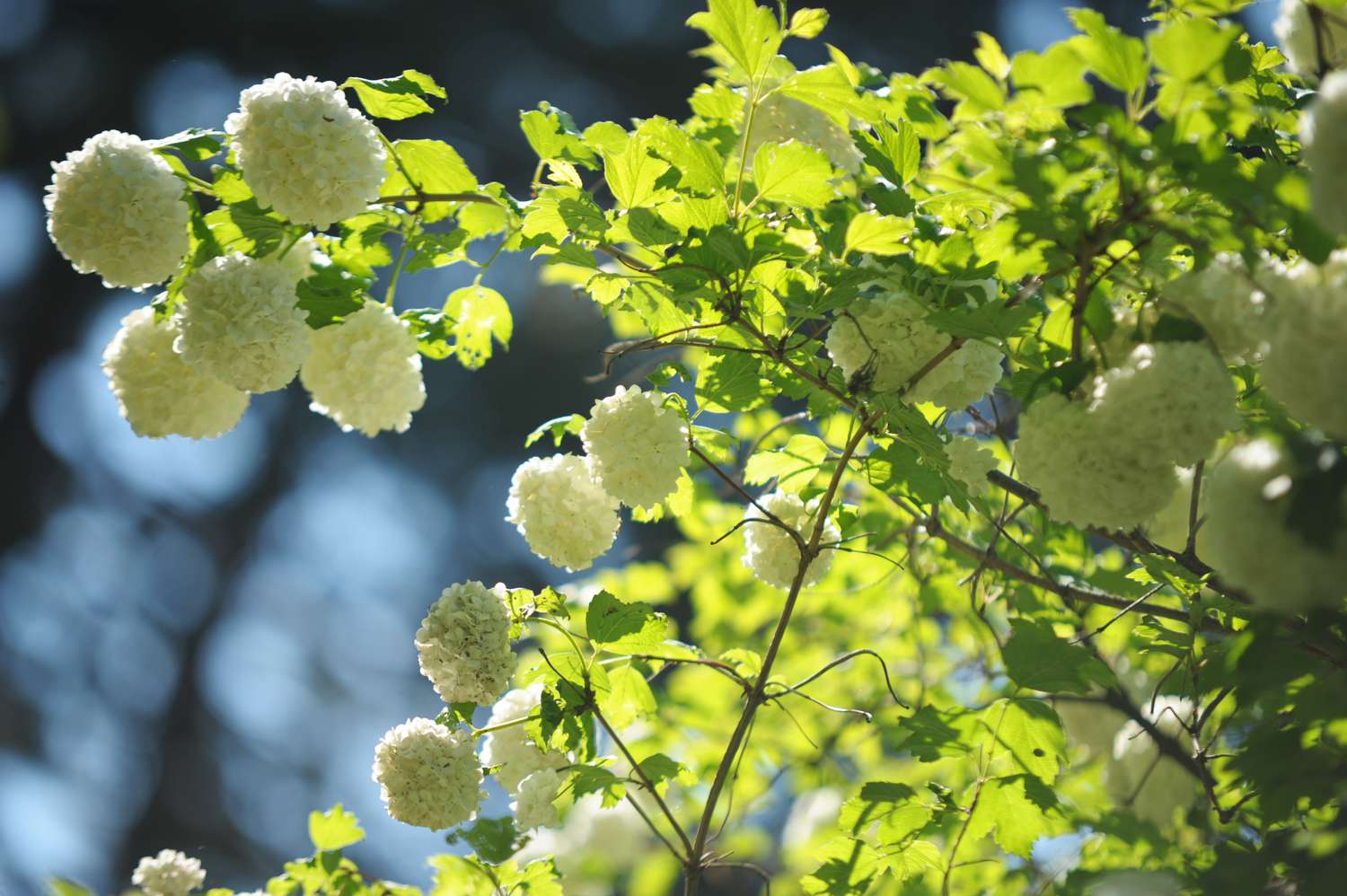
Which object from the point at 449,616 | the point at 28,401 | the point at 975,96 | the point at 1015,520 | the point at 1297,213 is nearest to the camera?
the point at 1297,213

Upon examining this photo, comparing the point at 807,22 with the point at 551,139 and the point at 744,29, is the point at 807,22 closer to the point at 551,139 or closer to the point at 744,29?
the point at 744,29

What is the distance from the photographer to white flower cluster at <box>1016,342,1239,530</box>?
90 cm

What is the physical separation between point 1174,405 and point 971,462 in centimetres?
62

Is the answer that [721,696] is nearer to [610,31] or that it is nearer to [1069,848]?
[1069,848]

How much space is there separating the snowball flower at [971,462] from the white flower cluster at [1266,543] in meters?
0.67

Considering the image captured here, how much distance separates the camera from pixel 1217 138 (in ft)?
2.89

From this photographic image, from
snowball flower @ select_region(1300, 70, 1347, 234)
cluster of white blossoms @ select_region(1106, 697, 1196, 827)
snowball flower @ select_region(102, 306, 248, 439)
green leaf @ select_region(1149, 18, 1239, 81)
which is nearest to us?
snowball flower @ select_region(1300, 70, 1347, 234)

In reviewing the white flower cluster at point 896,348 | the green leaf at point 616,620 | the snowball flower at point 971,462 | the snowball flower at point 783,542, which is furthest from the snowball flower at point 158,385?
the snowball flower at point 971,462

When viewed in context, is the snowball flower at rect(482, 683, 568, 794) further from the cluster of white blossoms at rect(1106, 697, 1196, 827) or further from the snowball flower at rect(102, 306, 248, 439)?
the cluster of white blossoms at rect(1106, 697, 1196, 827)

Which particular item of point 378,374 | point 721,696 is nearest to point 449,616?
point 378,374

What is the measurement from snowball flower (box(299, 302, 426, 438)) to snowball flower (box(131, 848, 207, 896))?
2.57 feet

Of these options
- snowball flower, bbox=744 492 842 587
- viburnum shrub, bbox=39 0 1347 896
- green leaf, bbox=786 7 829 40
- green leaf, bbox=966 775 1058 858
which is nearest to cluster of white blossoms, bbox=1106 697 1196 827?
viburnum shrub, bbox=39 0 1347 896

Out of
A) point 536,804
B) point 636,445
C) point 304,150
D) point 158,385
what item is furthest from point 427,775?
point 304,150

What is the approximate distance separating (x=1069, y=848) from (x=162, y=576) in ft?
14.9
